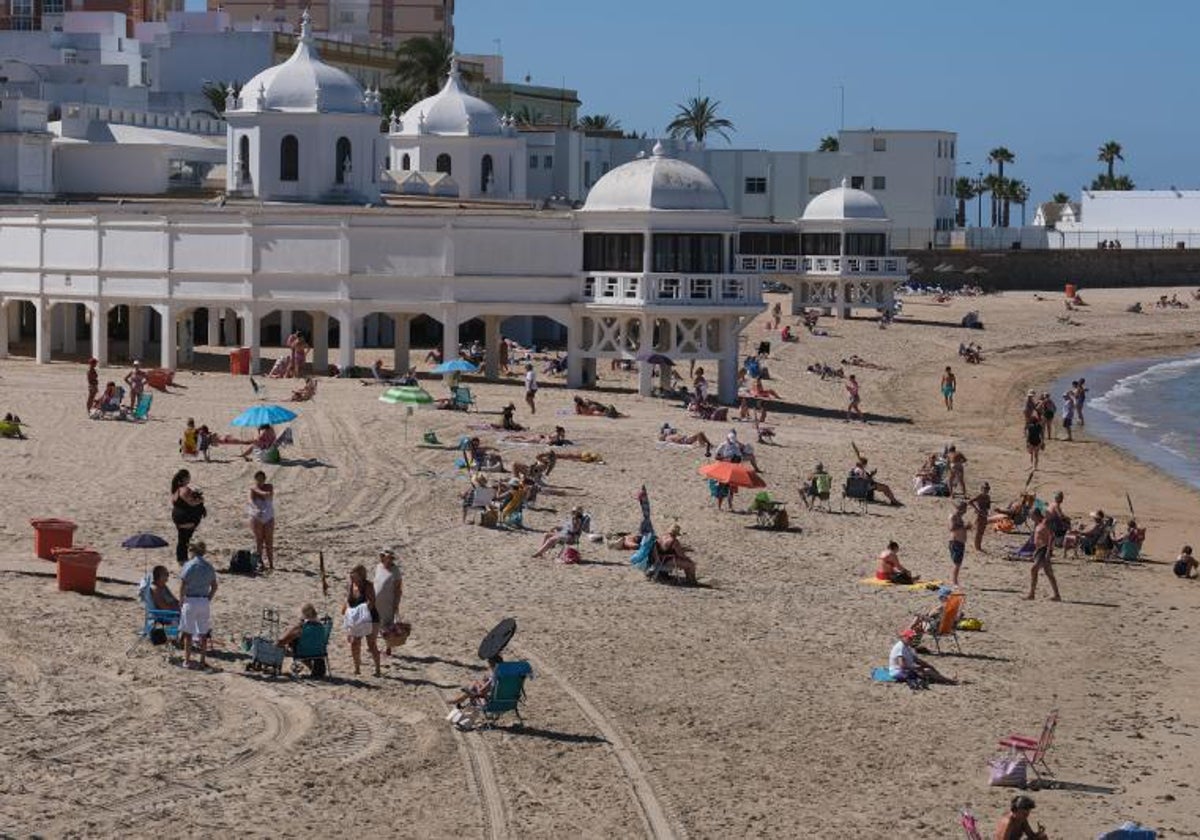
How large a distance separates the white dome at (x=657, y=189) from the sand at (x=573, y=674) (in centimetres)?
796

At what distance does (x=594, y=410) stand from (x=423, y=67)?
199ft

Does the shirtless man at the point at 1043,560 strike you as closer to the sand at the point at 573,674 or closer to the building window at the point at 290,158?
the sand at the point at 573,674

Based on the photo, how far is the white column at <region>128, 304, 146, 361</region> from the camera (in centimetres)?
4975

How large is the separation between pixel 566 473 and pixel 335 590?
10.7 metres

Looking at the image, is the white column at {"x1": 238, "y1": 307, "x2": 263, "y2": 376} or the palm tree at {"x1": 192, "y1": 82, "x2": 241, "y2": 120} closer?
the white column at {"x1": 238, "y1": 307, "x2": 263, "y2": 376}

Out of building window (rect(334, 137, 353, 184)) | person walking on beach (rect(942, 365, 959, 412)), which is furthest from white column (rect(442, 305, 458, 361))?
person walking on beach (rect(942, 365, 959, 412))

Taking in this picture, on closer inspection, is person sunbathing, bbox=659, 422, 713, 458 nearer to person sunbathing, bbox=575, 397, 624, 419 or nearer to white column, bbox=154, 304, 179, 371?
person sunbathing, bbox=575, 397, 624, 419

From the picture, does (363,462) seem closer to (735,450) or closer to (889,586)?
(735,450)

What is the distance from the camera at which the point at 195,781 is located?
675 inches

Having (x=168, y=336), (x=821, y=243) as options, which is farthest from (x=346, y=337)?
(x=821, y=243)

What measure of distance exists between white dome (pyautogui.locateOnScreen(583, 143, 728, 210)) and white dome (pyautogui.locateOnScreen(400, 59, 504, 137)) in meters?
21.1

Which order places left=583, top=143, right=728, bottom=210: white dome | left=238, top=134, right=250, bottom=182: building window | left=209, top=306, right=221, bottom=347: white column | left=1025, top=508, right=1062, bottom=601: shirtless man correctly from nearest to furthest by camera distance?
left=1025, top=508, right=1062, bottom=601: shirtless man < left=583, top=143, right=728, bottom=210: white dome < left=238, top=134, right=250, bottom=182: building window < left=209, top=306, right=221, bottom=347: white column

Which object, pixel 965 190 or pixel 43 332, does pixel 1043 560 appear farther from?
pixel 965 190

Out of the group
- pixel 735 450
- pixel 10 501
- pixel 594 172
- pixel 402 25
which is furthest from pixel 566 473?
pixel 402 25
